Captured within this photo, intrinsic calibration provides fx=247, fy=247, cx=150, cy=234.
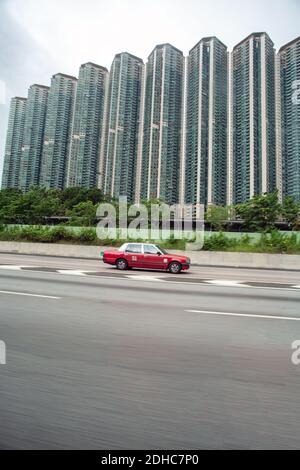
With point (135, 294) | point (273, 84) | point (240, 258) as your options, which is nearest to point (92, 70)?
point (273, 84)

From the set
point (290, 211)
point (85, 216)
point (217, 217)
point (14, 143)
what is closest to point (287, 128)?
point (290, 211)

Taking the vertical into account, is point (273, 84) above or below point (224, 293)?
above

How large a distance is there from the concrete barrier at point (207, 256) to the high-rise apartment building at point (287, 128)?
27.9 metres

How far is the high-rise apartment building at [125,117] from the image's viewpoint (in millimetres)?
55531

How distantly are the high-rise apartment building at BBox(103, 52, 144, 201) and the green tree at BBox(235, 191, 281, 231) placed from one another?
3108 cm

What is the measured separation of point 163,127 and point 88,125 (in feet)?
61.3

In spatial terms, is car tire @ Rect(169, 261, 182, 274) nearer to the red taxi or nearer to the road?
the red taxi

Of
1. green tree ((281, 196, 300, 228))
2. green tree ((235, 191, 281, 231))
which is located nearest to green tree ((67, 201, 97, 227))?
green tree ((235, 191, 281, 231))

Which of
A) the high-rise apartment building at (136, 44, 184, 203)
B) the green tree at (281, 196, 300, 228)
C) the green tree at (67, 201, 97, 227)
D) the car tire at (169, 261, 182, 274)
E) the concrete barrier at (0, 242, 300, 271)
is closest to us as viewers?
the car tire at (169, 261, 182, 274)

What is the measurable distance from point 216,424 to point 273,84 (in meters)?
52.5

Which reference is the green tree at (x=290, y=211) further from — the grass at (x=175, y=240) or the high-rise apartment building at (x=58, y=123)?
the high-rise apartment building at (x=58, y=123)

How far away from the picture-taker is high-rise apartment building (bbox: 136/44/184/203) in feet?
175

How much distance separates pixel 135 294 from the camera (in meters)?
6.14

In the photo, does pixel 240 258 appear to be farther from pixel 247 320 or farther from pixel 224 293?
pixel 247 320
